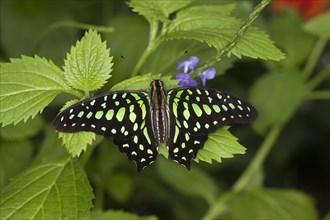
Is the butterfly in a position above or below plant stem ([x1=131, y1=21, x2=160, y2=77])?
below

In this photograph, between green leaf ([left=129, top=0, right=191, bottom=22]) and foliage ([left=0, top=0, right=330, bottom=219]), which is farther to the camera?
green leaf ([left=129, top=0, right=191, bottom=22])

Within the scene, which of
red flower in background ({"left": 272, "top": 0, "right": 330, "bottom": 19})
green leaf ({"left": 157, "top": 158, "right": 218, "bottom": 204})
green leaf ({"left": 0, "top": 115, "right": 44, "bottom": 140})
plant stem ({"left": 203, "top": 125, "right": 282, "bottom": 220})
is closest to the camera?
green leaf ({"left": 0, "top": 115, "right": 44, "bottom": 140})

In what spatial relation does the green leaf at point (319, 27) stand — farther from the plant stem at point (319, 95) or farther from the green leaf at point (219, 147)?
the green leaf at point (219, 147)

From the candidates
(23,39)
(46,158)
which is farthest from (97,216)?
(23,39)

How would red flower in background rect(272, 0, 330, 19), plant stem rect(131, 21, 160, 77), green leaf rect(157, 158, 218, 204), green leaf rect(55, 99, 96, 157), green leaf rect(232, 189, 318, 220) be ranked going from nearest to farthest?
1. green leaf rect(55, 99, 96, 157)
2. plant stem rect(131, 21, 160, 77)
3. green leaf rect(232, 189, 318, 220)
4. green leaf rect(157, 158, 218, 204)
5. red flower in background rect(272, 0, 330, 19)

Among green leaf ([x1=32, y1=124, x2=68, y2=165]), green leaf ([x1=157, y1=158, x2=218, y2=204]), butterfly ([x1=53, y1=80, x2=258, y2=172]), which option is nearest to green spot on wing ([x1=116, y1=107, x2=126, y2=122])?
butterfly ([x1=53, y1=80, x2=258, y2=172])

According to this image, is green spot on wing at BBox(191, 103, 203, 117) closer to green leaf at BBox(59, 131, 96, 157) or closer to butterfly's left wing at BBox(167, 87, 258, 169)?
butterfly's left wing at BBox(167, 87, 258, 169)

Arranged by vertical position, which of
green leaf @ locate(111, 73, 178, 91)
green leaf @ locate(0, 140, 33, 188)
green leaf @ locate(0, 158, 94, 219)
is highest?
green leaf @ locate(111, 73, 178, 91)
